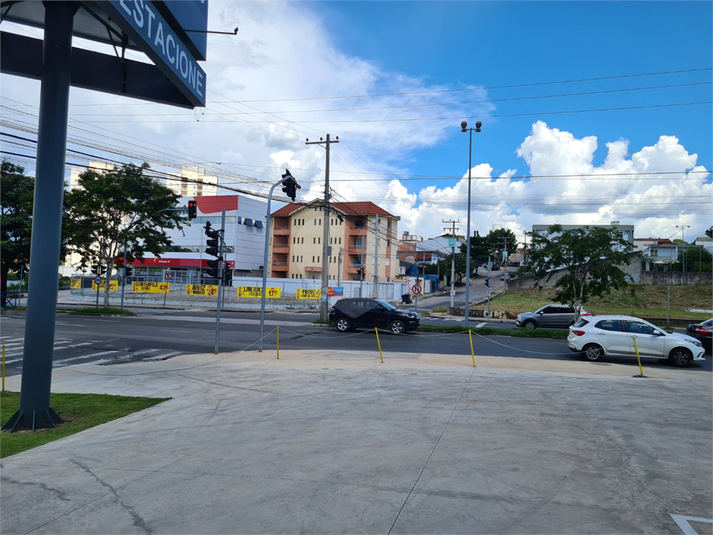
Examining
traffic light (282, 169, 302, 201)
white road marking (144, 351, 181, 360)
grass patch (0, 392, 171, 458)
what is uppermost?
traffic light (282, 169, 302, 201)

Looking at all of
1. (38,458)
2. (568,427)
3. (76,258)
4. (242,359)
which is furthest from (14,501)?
(76,258)

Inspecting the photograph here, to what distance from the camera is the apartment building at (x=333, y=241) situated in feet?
227

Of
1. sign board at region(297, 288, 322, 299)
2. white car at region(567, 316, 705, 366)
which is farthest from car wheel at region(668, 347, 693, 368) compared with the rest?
sign board at region(297, 288, 322, 299)

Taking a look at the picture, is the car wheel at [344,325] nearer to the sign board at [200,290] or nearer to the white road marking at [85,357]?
the white road marking at [85,357]

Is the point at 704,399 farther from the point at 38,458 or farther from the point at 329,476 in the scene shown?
the point at 38,458

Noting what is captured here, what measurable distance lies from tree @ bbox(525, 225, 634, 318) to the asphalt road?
2.84m

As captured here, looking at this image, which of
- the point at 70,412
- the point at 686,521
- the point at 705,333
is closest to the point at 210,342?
the point at 70,412

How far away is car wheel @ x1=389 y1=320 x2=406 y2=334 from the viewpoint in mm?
25406

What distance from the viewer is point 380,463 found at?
20.7 feet

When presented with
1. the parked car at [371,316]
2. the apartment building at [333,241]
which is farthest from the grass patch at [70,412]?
the apartment building at [333,241]

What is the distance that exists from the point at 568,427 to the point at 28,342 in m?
8.93

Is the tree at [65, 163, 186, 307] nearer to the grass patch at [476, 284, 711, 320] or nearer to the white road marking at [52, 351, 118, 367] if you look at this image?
the white road marking at [52, 351, 118, 367]

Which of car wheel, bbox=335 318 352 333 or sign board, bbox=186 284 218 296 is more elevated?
sign board, bbox=186 284 218 296

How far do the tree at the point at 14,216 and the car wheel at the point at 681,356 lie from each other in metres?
38.8
